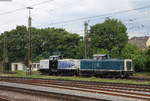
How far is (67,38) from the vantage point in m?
69.8

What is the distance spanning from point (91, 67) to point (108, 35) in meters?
30.1

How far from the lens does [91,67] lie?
1563 inches

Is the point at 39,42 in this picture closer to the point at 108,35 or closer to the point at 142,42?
the point at 108,35

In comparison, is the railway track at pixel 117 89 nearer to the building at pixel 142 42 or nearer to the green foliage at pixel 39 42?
the green foliage at pixel 39 42

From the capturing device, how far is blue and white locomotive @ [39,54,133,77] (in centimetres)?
3644

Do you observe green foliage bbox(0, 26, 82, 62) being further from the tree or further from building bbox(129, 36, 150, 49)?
building bbox(129, 36, 150, 49)

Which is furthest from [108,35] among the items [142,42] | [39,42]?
[142,42]

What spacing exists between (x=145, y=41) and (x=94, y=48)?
114ft

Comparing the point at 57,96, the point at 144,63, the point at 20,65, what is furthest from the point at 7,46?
the point at 57,96

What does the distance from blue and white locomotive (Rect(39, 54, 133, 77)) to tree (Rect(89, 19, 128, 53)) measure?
70.4 ft

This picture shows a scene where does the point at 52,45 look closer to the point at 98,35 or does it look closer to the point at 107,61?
the point at 98,35

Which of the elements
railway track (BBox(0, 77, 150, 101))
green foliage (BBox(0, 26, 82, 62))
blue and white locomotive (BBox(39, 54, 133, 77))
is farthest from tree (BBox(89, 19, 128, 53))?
railway track (BBox(0, 77, 150, 101))

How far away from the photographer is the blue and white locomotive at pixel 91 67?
36.4 meters

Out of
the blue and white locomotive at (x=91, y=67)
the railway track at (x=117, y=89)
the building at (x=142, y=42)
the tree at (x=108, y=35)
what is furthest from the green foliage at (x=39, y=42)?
the railway track at (x=117, y=89)
